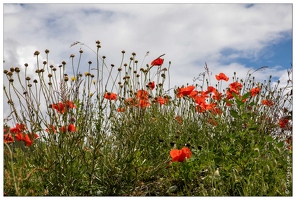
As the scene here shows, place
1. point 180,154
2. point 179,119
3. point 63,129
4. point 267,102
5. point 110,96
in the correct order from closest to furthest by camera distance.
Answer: point 180,154 < point 63,129 < point 110,96 < point 267,102 < point 179,119

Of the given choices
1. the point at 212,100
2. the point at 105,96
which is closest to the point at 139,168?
the point at 105,96

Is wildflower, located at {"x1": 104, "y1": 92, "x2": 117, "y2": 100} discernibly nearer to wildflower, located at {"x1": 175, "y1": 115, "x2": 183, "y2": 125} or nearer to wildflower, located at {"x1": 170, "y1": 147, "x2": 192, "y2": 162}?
wildflower, located at {"x1": 170, "y1": 147, "x2": 192, "y2": 162}

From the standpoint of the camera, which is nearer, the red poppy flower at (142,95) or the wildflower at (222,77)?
the red poppy flower at (142,95)

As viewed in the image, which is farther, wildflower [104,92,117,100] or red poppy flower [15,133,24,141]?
wildflower [104,92,117,100]

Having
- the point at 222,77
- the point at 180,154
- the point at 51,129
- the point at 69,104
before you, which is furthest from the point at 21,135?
the point at 222,77

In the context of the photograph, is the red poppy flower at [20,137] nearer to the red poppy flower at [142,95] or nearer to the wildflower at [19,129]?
the wildflower at [19,129]

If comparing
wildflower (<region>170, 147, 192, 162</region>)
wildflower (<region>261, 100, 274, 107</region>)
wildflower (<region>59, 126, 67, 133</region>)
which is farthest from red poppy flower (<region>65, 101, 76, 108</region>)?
wildflower (<region>261, 100, 274, 107</region>)

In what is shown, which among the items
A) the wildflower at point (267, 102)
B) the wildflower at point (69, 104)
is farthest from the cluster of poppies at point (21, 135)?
the wildflower at point (267, 102)

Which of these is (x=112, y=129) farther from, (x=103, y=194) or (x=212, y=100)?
(x=212, y=100)

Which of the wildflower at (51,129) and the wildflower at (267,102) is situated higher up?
the wildflower at (267,102)

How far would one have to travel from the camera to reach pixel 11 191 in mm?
3129

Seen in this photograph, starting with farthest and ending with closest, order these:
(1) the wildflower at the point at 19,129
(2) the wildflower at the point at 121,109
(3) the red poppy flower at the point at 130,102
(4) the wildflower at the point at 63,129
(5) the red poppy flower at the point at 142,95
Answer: (2) the wildflower at the point at 121,109 < (3) the red poppy flower at the point at 130,102 < (5) the red poppy flower at the point at 142,95 < (1) the wildflower at the point at 19,129 < (4) the wildflower at the point at 63,129

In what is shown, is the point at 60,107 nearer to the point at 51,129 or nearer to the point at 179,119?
the point at 51,129

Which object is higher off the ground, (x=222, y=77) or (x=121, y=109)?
(x=222, y=77)
